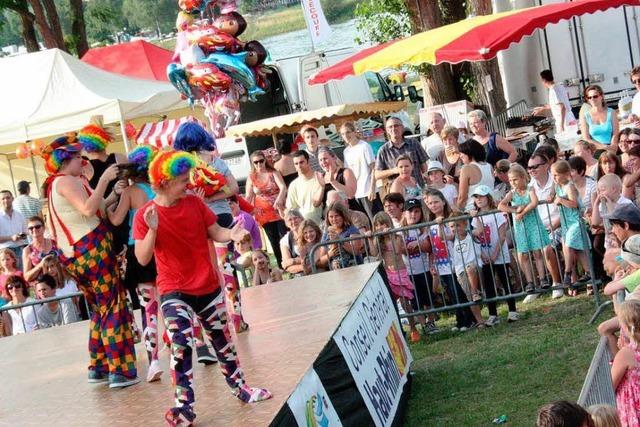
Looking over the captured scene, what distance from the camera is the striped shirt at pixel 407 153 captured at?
1343 cm

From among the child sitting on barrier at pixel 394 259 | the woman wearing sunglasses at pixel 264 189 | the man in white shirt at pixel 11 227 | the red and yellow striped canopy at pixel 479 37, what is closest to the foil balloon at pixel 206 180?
the child sitting on barrier at pixel 394 259

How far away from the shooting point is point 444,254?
451 inches

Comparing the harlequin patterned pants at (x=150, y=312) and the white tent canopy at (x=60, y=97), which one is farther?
the white tent canopy at (x=60, y=97)

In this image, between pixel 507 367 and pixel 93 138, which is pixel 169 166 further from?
pixel 507 367

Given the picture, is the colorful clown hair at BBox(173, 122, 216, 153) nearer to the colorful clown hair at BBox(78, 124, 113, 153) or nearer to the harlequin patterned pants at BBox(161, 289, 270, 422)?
the colorful clown hair at BBox(78, 124, 113, 153)

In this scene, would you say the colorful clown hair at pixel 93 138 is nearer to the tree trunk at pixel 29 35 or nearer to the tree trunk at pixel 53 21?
the tree trunk at pixel 53 21

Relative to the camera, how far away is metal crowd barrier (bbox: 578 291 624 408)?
536cm

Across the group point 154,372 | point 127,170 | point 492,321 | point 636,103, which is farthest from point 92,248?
point 636,103

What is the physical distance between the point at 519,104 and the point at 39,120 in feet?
27.2

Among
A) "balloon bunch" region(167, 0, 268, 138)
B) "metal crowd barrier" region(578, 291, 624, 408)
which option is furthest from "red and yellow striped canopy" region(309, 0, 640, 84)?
"metal crowd barrier" region(578, 291, 624, 408)

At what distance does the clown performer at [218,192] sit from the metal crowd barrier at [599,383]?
9.97 ft

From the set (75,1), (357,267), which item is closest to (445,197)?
(357,267)

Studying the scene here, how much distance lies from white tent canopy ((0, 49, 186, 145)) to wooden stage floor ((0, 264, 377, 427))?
10.2m

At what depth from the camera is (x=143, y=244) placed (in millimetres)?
6543
